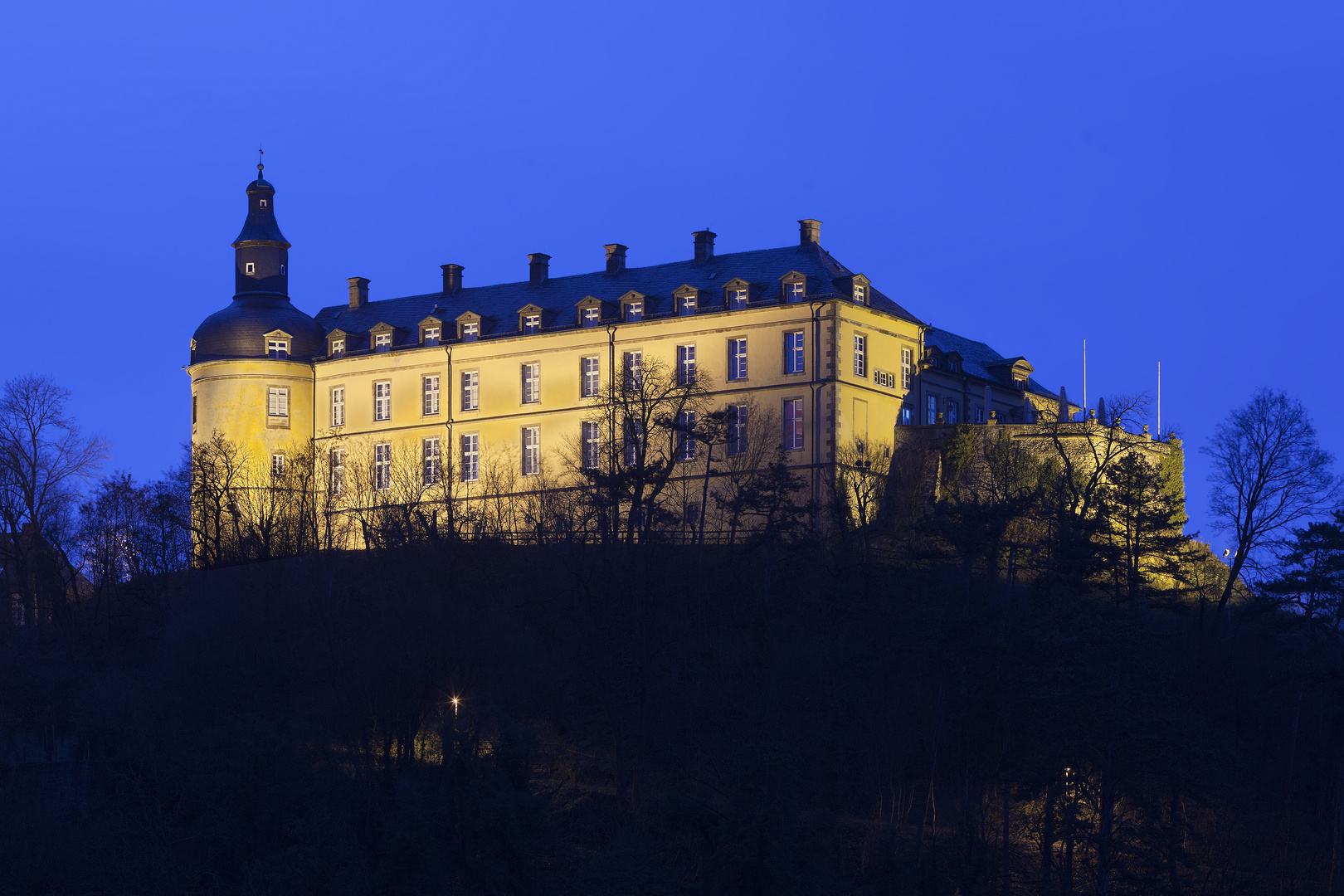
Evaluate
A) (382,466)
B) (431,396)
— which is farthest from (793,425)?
(382,466)

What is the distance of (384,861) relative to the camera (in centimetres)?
4569

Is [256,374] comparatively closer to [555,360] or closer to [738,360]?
[555,360]

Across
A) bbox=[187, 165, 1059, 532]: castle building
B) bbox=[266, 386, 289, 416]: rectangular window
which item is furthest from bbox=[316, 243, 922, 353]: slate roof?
bbox=[266, 386, 289, 416]: rectangular window

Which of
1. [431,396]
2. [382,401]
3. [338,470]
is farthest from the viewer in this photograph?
[382,401]

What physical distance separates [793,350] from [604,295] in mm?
9036

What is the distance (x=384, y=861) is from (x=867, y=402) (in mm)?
27775

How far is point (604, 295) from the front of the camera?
71.7 meters

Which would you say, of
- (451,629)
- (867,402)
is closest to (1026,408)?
(867,402)

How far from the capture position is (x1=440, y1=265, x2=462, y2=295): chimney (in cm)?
7781

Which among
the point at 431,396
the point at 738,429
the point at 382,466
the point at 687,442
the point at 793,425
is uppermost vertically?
the point at 431,396

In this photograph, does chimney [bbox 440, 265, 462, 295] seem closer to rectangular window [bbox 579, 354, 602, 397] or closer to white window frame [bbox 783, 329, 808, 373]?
rectangular window [bbox 579, 354, 602, 397]

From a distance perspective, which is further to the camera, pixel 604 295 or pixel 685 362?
pixel 604 295

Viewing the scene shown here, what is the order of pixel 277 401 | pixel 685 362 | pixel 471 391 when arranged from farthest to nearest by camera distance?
1. pixel 277 401
2. pixel 471 391
3. pixel 685 362

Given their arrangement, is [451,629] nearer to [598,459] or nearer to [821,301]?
[598,459]
